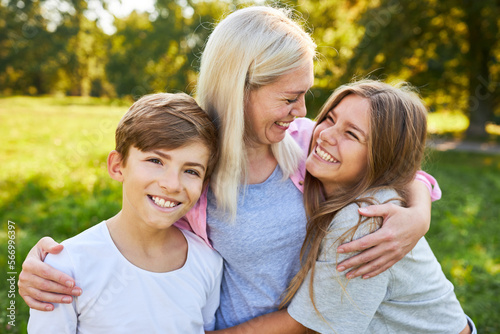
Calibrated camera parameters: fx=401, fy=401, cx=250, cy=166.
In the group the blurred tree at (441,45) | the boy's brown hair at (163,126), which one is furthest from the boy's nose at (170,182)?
the blurred tree at (441,45)

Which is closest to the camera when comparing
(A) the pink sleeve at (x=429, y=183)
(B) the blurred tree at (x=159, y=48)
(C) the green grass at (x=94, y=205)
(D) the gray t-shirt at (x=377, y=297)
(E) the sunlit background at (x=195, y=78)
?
(D) the gray t-shirt at (x=377, y=297)

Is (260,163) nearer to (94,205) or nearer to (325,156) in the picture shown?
(325,156)

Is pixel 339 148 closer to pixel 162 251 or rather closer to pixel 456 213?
pixel 162 251

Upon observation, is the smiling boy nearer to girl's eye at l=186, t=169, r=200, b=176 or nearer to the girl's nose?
girl's eye at l=186, t=169, r=200, b=176

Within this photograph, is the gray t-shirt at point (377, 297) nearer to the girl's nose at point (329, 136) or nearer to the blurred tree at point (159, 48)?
the girl's nose at point (329, 136)

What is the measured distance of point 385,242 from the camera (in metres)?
1.64

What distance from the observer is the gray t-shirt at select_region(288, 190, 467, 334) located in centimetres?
168

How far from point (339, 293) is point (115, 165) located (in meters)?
1.12

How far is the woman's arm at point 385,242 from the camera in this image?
162 cm

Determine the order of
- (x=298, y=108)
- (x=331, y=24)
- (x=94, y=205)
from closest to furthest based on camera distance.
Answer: (x=298, y=108) → (x=94, y=205) → (x=331, y=24)

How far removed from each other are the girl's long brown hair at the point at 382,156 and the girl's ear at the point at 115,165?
2.97 ft

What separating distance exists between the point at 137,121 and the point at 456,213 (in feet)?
16.9

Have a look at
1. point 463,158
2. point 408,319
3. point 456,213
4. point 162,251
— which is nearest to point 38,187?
point 162,251

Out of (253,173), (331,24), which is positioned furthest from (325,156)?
(331,24)
